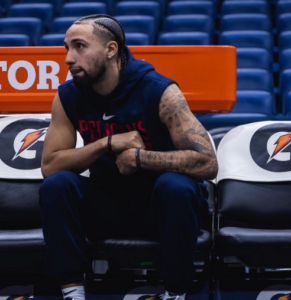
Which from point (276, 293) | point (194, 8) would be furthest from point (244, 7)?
point (276, 293)

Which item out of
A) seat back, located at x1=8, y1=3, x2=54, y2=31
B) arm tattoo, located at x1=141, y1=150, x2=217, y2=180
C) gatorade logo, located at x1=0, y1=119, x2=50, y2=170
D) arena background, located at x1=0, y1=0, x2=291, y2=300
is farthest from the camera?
seat back, located at x1=8, y1=3, x2=54, y2=31

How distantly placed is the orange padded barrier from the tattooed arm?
0.28 metres

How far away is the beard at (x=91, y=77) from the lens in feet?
6.13

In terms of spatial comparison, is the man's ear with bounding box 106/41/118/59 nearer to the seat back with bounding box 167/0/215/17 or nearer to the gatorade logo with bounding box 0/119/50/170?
the gatorade logo with bounding box 0/119/50/170

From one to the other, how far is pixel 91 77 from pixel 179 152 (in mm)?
386

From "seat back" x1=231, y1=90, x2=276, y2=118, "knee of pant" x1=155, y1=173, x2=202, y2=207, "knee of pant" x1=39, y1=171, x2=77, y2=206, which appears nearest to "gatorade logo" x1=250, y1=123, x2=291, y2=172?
"knee of pant" x1=155, y1=173, x2=202, y2=207

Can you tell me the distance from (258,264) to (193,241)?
1.03 ft

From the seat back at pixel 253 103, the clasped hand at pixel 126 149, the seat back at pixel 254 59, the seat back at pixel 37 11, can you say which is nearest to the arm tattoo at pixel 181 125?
the clasped hand at pixel 126 149

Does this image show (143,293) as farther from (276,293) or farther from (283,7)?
(283,7)

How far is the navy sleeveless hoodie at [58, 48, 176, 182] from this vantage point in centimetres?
186

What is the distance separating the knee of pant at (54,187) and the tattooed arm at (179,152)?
0.17 meters

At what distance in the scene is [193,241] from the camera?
1.65m

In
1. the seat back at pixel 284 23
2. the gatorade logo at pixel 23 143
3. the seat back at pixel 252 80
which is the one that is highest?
the seat back at pixel 284 23

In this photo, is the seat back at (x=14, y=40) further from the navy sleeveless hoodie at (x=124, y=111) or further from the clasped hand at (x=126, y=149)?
the clasped hand at (x=126, y=149)
